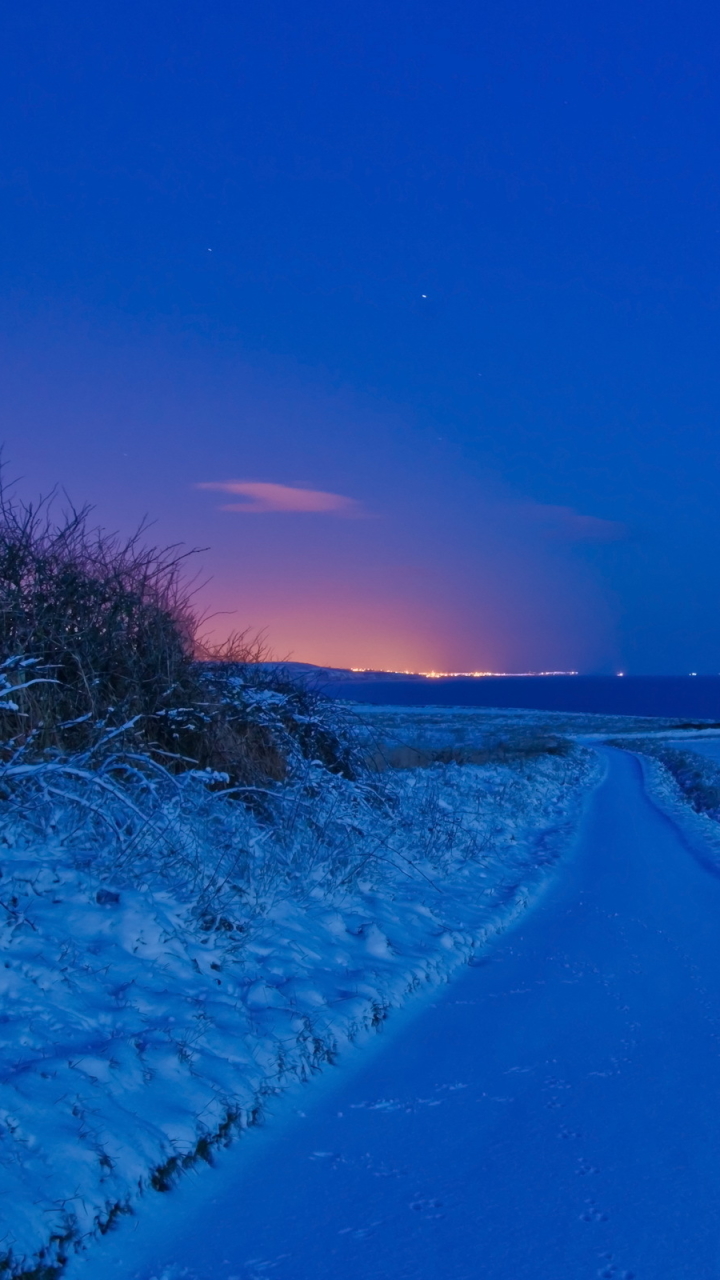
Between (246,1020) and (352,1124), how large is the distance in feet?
3.61

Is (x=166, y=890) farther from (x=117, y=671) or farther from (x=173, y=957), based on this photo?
(x=117, y=671)

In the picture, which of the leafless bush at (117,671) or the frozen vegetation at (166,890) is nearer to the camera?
the frozen vegetation at (166,890)

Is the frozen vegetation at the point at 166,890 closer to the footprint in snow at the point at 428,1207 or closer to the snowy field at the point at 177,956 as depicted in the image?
Answer: the snowy field at the point at 177,956

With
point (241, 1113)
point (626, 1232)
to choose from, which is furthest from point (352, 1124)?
point (626, 1232)

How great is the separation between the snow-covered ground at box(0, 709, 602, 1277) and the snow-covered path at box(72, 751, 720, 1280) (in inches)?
9.9

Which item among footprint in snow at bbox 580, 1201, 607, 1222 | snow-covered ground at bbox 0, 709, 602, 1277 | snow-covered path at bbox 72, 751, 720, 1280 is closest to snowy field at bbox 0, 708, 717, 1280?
snow-covered ground at bbox 0, 709, 602, 1277

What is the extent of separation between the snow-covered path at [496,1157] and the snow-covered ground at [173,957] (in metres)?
0.25

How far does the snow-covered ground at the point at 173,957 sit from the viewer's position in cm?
381

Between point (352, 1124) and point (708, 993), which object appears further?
point (708, 993)

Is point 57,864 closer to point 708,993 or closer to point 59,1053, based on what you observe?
point 59,1053

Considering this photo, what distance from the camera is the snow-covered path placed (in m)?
3.35

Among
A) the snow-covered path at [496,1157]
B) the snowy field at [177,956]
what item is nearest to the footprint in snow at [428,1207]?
the snow-covered path at [496,1157]

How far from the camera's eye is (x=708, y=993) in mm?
6555

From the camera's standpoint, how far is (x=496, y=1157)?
4086mm
